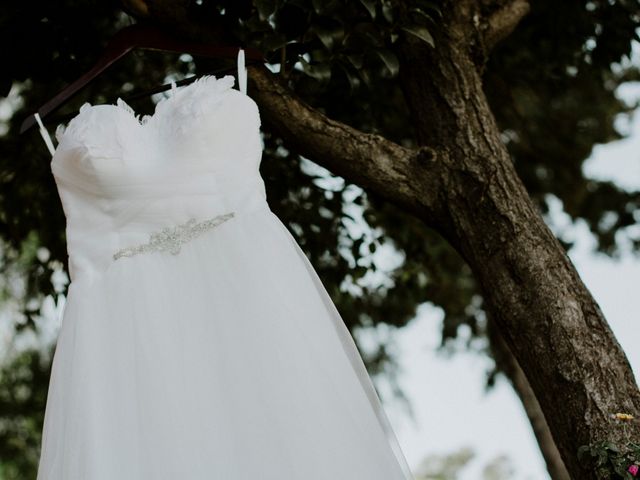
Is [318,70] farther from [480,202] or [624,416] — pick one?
[624,416]

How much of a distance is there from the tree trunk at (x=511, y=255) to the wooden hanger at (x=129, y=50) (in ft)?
1.83

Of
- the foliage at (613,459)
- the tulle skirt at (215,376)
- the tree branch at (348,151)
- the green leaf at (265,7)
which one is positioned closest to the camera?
the tulle skirt at (215,376)

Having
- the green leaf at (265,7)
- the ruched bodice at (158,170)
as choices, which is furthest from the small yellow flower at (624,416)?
the green leaf at (265,7)

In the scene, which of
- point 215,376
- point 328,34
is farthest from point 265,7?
point 215,376

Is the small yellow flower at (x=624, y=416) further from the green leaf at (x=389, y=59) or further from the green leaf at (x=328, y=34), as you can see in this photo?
the green leaf at (x=328, y=34)

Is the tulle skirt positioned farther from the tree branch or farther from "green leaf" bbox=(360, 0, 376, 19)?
"green leaf" bbox=(360, 0, 376, 19)

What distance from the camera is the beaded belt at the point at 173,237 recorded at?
1.79 m

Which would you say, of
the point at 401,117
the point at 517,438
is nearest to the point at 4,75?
the point at 401,117

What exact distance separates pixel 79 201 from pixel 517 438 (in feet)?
24.5

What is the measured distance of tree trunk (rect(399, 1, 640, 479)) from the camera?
1.89 m

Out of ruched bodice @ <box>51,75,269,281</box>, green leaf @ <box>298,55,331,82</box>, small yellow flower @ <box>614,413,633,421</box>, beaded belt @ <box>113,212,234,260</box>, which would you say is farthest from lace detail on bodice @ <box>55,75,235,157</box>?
small yellow flower @ <box>614,413,633,421</box>

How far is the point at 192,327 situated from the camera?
171 centimetres

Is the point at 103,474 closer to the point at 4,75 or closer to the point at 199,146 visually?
the point at 199,146

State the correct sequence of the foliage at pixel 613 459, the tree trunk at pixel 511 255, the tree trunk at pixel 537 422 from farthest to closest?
1. the tree trunk at pixel 537 422
2. the tree trunk at pixel 511 255
3. the foliage at pixel 613 459
